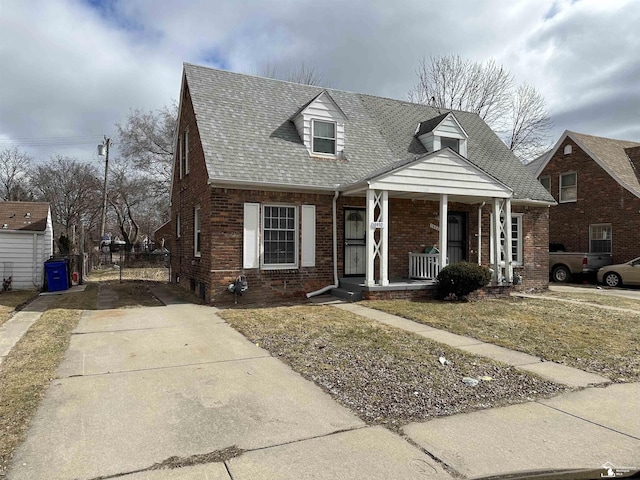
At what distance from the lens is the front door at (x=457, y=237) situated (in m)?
14.1

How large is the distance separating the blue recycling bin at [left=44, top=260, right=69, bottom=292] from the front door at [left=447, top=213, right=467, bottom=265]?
12.8m

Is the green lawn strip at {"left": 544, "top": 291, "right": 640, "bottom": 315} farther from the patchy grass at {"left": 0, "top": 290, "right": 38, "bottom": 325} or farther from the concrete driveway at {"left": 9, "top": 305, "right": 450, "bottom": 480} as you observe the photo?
the patchy grass at {"left": 0, "top": 290, "right": 38, "bottom": 325}

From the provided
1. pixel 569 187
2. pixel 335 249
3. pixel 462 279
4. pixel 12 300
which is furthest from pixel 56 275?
pixel 569 187

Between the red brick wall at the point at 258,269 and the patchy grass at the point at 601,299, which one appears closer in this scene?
the red brick wall at the point at 258,269

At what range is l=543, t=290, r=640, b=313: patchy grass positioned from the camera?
37.6 ft

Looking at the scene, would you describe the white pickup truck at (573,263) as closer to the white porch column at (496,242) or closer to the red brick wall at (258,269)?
the white porch column at (496,242)

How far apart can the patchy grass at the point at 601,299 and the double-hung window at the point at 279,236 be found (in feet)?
26.5

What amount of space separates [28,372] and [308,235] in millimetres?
7533

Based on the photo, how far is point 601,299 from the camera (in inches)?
494

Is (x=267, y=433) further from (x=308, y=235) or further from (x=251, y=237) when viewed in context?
(x=308, y=235)

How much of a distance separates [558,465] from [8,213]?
59.2ft

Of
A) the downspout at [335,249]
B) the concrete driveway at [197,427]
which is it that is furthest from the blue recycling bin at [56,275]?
the concrete driveway at [197,427]

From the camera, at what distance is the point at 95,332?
777 cm

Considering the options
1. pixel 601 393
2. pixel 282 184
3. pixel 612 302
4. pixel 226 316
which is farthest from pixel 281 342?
pixel 612 302
